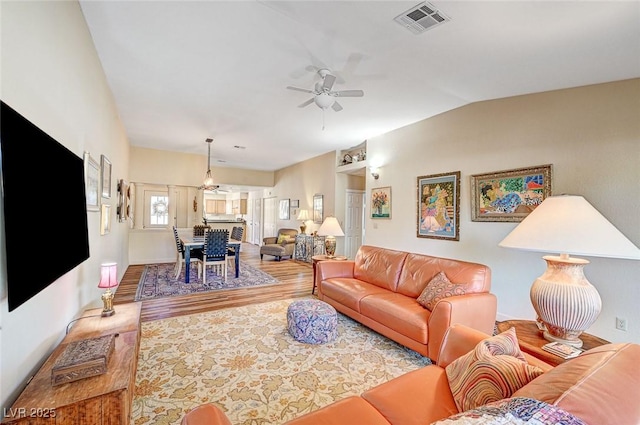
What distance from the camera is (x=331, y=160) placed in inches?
277

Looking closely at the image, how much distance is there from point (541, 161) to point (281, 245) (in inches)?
244

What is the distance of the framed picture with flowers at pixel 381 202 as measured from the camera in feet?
17.2

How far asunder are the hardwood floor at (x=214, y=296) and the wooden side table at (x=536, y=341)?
318 centimetres

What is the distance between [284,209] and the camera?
9195 millimetres

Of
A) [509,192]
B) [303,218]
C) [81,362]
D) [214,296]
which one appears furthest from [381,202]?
[81,362]

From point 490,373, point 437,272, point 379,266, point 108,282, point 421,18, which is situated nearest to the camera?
point 490,373

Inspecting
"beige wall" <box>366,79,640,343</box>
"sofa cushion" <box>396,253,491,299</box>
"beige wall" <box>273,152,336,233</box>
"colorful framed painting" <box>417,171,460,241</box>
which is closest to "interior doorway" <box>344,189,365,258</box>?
"beige wall" <box>273,152,336,233</box>

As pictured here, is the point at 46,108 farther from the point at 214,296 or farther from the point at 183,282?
the point at 183,282

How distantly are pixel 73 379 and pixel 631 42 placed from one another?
171 inches

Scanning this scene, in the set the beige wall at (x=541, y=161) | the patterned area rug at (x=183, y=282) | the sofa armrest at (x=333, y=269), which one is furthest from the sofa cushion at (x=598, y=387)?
the patterned area rug at (x=183, y=282)

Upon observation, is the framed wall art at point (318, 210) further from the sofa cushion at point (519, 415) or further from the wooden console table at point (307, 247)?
the sofa cushion at point (519, 415)

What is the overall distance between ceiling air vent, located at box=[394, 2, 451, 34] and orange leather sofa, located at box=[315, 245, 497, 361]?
2223mm

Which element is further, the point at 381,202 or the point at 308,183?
the point at 308,183

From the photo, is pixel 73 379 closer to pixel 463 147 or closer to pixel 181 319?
pixel 181 319
